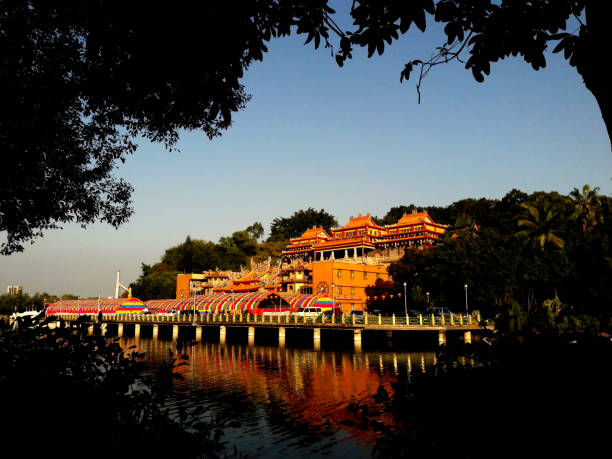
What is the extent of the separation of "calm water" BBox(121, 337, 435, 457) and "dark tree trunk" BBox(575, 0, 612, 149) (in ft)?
14.1

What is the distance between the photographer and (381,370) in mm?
32562

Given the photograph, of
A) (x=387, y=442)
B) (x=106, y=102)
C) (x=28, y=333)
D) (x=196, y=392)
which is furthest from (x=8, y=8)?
(x=196, y=392)

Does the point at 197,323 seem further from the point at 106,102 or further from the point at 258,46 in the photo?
the point at 258,46

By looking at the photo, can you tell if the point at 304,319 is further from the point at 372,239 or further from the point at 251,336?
the point at 372,239

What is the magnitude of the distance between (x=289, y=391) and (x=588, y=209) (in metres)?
46.7

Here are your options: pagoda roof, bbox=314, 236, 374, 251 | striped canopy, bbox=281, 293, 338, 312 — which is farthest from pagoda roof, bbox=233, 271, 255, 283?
striped canopy, bbox=281, 293, 338, 312

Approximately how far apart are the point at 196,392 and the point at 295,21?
24.5 m

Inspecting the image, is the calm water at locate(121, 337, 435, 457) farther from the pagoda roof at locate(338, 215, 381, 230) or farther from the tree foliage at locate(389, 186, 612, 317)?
the pagoda roof at locate(338, 215, 381, 230)

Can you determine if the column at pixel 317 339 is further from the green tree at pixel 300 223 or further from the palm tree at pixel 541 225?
the green tree at pixel 300 223

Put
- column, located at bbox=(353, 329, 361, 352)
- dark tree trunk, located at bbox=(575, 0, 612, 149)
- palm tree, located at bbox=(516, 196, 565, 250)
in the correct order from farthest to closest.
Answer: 1. palm tree, located at bbox=(516, 196, 565, 250)
2. column, located at bbox=(353, 329, 361, 352)
3. dark tree trunk, located at bbox=(575, 0, 612, 149)

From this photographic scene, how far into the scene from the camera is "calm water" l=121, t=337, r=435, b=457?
1722 cm

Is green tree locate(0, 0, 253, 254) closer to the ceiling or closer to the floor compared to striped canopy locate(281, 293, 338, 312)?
closer to the ceiling

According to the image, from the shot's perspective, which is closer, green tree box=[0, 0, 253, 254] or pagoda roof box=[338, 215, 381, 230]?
green tree box=[0, 0, 253, 254]

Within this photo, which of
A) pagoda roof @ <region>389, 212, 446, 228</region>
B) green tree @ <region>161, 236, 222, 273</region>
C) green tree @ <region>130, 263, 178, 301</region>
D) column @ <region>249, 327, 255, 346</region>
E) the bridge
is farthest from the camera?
green tree @ <region>161, 236, 222, 273</region>
